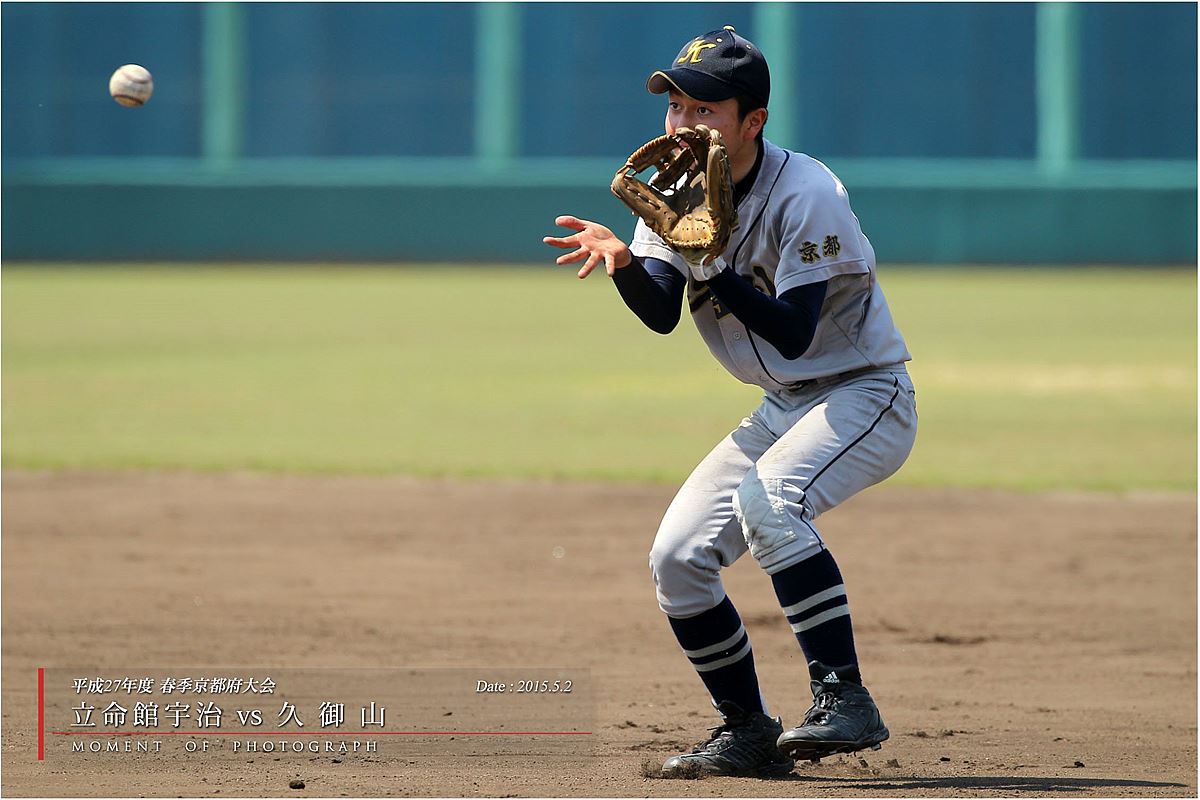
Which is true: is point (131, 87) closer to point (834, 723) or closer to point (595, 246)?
point (595, 246)

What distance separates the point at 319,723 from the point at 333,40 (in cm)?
2621

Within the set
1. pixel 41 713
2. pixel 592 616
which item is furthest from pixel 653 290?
pixel 592 616

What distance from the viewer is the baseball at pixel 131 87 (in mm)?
5383

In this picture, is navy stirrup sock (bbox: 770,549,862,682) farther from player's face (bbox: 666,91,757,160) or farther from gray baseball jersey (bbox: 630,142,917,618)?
player's face (bbox: 666,91,757,160)

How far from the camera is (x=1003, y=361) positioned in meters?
14.4

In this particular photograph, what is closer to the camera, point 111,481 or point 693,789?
point 693,789

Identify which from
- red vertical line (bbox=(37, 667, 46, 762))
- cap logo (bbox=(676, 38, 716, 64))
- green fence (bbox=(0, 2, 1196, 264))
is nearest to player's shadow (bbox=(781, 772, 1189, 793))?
cap logo (bbox=(676, 38, 716, 64))

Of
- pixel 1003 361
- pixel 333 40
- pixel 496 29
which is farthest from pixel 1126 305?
pixel 333 40

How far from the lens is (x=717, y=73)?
12.1ft

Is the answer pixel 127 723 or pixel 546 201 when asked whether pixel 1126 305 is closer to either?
pixel 546 201

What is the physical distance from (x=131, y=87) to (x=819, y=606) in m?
3.15

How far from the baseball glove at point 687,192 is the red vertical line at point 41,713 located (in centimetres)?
198

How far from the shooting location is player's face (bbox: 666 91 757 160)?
12.2 ft

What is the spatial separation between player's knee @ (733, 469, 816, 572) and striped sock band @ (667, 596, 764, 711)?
28cm
